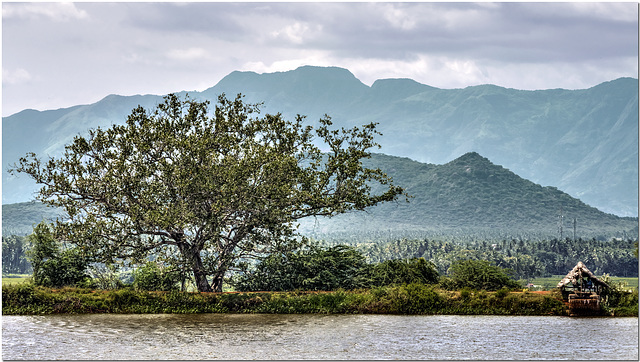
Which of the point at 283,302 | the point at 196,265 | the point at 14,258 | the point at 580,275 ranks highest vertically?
the point at 580,275

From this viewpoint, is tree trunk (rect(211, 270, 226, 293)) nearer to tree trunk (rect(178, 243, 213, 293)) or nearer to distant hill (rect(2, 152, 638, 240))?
tree trunk (rect(178, 243, 213, 293))

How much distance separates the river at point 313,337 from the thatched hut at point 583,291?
91 cm

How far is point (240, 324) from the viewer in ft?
86.4

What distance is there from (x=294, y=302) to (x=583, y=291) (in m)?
11.4

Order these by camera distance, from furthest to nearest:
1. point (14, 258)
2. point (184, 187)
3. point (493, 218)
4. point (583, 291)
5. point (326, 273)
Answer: point (493, 218) < point (14, 258) < point (326, 273) < point (184, 187) < point (583, 291)

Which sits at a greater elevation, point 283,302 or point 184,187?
point 184,187

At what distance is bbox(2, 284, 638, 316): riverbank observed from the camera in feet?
95.0

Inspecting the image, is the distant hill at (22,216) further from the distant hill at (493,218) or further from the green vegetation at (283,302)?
the green vegetation at (283,302)

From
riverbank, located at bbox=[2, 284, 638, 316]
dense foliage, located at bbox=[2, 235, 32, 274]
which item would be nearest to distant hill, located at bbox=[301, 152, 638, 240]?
dense foliage, located at bbox=[2, 235, 32, 274]

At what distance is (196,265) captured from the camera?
32156mm

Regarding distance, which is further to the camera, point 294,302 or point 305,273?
point 305,273

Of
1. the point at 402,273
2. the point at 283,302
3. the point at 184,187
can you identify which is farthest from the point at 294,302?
the point at 184,187

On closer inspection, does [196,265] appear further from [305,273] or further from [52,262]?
[52,262]

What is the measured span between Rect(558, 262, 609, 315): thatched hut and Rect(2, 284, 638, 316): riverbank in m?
0.71
